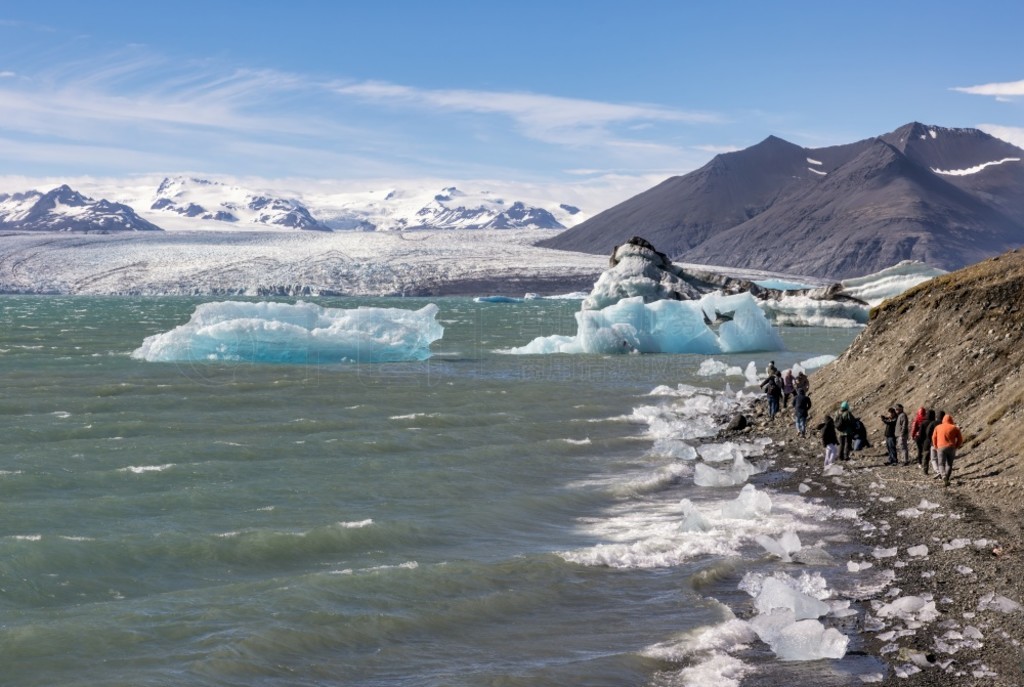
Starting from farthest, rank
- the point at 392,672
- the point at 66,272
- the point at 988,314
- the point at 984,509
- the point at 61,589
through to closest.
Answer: the point at 66,272
the point at 988,314
the point at 984,509
the point at 61,589
the point at 392,672

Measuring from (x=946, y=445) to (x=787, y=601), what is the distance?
6.93 m

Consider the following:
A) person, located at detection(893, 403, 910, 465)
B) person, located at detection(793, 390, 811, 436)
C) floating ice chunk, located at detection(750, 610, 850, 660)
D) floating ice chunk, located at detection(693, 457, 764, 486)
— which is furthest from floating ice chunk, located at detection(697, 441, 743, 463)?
floating ice chunk, located at detection(750, 610, 850, 660)

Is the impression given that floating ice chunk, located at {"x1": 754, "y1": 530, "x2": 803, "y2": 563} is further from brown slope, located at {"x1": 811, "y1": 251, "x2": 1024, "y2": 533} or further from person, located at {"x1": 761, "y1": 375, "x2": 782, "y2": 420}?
person, located at {"x1": 761, "y1": 375, "x2": 782, "y2": 420}

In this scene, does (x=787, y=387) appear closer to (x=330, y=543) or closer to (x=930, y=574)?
(x=930, y=574)

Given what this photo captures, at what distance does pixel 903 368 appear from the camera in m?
23.2

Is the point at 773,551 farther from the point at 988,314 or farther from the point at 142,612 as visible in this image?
the point at 988,314

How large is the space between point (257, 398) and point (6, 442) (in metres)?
8.93

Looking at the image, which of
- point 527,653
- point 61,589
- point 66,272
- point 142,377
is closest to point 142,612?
point 61,589

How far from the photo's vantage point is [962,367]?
21188 mm

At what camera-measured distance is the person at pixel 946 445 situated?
16.5 m

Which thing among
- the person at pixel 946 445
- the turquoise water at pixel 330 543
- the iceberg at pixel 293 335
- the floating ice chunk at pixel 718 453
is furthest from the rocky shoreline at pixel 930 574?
the iceberg at pixel 293 335

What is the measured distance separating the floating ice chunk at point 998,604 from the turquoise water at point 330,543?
8.91 ft

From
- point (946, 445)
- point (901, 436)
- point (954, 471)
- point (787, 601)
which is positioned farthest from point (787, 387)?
point (787, 601)

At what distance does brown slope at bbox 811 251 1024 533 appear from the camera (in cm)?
1698
